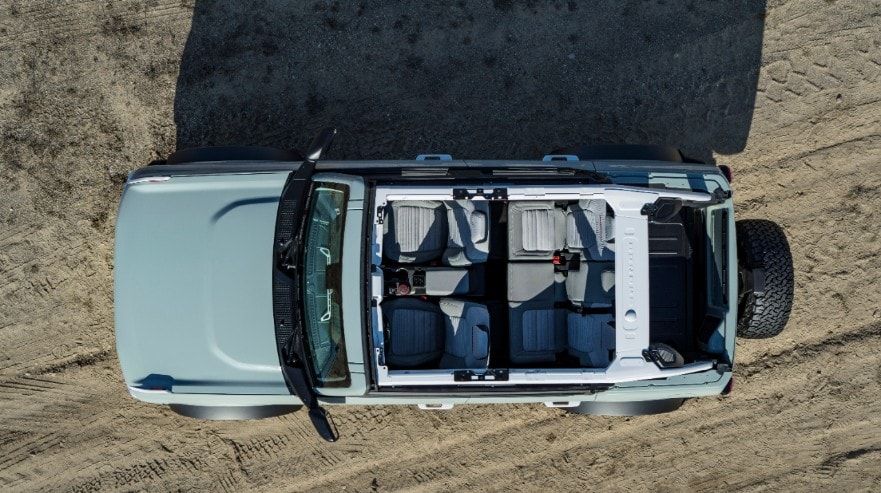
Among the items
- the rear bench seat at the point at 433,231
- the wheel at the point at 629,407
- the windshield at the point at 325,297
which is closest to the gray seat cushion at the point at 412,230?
the rear bench seat at the point at 433,231

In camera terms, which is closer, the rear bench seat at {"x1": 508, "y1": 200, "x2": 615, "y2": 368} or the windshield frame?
the windshield frame

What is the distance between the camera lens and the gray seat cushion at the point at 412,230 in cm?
474

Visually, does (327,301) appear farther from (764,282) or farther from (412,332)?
(764,282)

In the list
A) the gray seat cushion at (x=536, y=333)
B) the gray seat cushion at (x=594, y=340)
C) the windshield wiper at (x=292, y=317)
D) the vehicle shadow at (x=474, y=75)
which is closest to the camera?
the windshield wiper at (x=292, y=317)

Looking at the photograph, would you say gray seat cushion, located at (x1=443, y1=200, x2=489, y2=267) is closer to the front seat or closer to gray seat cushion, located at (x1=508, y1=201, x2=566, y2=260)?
gray seat cushion, located at (x1=508, y1=201, x2=566, y2=260)

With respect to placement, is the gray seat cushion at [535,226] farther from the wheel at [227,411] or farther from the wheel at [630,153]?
the wheel at [227,411]

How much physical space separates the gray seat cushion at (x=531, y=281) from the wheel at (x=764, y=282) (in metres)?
1.64

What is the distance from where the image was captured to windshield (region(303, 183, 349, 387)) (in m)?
4.33

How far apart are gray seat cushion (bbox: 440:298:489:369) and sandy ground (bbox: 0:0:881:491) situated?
1.30 m

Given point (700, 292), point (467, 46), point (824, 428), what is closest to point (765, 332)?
point (700, 292)

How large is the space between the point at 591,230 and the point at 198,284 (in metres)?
3.05

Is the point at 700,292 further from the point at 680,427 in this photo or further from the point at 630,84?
the point at 630,84

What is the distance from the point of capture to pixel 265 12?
5.91 m

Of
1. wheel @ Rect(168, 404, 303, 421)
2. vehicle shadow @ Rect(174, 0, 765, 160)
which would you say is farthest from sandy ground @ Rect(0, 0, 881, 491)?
wheel @ Rect(168, 404, 303, 421)
